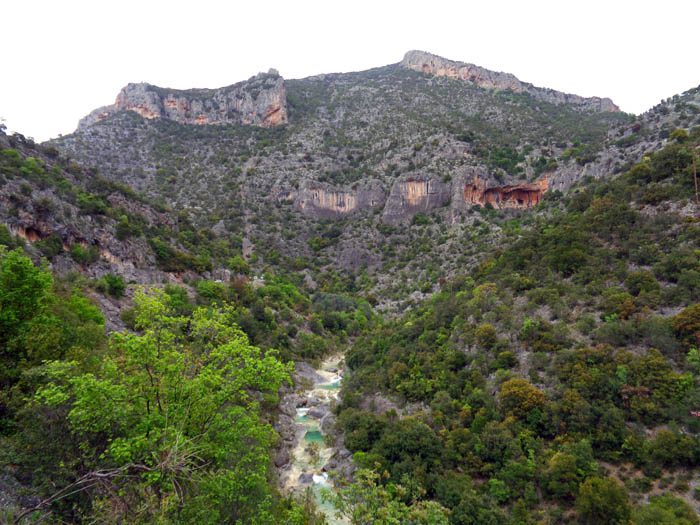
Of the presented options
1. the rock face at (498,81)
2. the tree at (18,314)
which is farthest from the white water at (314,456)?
the rock face at (498,81)

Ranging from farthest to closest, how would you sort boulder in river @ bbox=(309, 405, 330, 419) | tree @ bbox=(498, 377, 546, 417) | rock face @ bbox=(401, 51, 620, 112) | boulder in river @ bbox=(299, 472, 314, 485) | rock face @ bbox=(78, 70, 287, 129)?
rock face @ bbox=(401, 51, 620, 112) < rock face @ bbox=(78, 70, 287, 129) < boulder in river @ bbox=(309, 405, 330, 419) < boulder in river @ bbox=(299, 472, 314, 485) < tree @ bbox=(498, 377, 546, 417)

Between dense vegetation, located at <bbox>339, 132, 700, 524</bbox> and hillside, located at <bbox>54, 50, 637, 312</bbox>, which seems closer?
dense vegetation, located at <bbox>339, 132, 700, 524</bbox>

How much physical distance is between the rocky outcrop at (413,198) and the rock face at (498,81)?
51331mm

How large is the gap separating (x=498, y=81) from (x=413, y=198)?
56895 millimetres

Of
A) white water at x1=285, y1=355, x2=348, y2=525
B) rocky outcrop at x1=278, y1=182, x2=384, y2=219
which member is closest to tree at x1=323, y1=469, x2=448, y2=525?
white water at x1=285, y1=355, x2=348, y2=525

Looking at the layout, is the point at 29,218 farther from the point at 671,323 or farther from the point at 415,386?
the point at 671,323

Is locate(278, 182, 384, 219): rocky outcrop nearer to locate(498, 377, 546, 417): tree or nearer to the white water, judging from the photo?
the white water

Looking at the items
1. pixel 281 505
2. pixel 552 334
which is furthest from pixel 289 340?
pixel 552 334

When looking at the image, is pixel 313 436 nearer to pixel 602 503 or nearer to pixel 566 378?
pixel 566 378

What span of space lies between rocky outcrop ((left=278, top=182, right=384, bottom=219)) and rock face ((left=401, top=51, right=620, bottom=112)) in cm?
5407

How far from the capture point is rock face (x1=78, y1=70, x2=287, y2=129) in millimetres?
88806

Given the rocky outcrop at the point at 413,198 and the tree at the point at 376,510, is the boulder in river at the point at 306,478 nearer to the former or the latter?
the tree at the point at 376,510

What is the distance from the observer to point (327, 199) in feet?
258

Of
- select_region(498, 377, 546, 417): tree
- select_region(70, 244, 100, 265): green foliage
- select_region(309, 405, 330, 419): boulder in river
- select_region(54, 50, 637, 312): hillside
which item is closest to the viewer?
select_region(498, 377, 546, 417): tree
